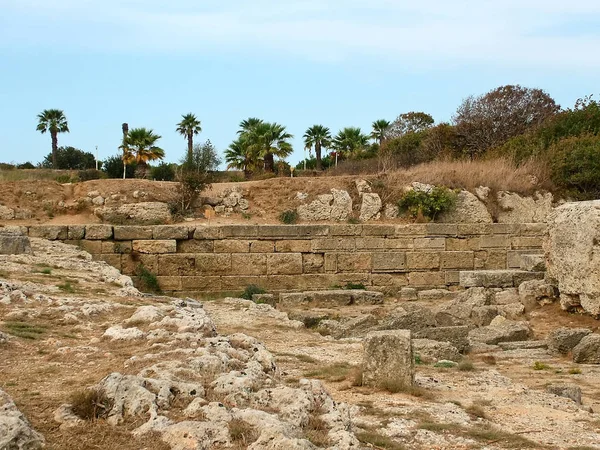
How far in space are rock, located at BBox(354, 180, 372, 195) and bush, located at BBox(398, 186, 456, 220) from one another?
37.0 inches

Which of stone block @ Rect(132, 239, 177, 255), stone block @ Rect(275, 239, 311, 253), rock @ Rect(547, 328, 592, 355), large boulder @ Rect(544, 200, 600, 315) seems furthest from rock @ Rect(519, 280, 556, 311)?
stone block @ Rect(132, 239, 177, 255)

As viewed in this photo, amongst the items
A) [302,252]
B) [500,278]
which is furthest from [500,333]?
[302,252]

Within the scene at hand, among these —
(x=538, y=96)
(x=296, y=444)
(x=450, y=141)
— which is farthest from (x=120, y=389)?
(x=538, y=96)

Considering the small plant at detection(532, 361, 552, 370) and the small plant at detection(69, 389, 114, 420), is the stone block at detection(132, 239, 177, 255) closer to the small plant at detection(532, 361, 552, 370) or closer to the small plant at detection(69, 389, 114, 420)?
the small plant at detection(532, 361, 552, 370)

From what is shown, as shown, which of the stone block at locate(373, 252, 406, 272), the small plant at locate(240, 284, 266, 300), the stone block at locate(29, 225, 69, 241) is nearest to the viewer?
the small plant at locate(240, 284, 266, 300)

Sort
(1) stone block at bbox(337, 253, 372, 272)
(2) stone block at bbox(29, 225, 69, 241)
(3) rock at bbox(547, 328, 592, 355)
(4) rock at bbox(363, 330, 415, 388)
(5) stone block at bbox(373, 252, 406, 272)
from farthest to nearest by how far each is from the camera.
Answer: (5) stone block at bbox(373, 252, 406, 272) → (1) stone block at bbox(337, 253, 372, 272) → (2) stone block at bbox(29, 225, 69, 241) → (3) rock at bbox(547, 328, 592, 355) → (4) rock at bbox(363, 330, 415, 388)

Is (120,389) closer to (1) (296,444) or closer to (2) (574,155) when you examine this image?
(1) (296,444)

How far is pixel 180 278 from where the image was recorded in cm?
1761

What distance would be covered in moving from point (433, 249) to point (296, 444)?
598 inches

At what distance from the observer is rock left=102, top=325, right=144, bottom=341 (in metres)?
6.24

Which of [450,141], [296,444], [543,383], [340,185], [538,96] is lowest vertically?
[543,383]

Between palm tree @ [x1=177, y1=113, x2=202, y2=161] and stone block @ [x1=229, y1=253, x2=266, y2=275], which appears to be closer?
stone block @ [x1=229, y1=253, x2=266, y2=275]

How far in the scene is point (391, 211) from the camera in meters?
19.5

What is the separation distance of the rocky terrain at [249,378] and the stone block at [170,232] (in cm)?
508
